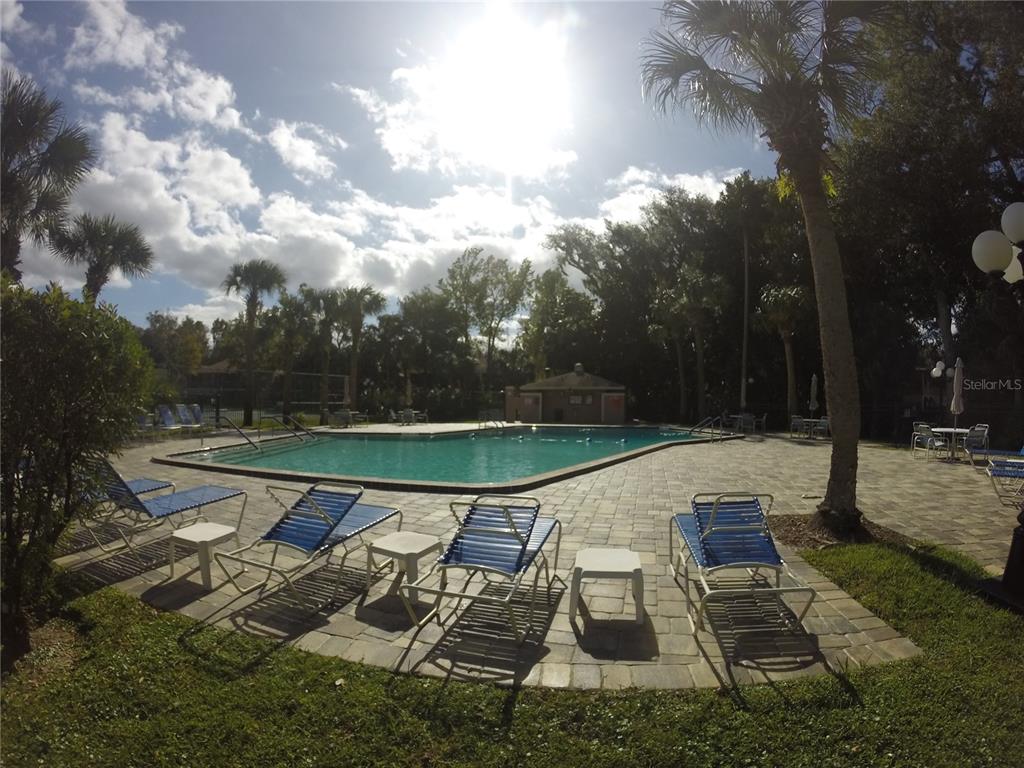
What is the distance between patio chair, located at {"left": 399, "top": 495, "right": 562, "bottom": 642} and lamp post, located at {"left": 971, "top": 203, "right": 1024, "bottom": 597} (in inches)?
138

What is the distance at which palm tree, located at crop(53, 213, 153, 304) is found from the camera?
56.3 ft

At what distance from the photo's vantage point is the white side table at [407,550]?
Result: 164 inches

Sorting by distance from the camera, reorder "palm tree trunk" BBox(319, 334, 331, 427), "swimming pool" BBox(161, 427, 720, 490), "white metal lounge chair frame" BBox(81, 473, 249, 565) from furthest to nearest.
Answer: "palm tree trunk" BBox(319, 334, 331, 427) < "swimming pool" BBox(161, 427, 720, 490) < "white metal lounge chair frame" BBox(81, 473, 249, 565)

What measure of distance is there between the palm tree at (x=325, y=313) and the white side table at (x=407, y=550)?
2364cm

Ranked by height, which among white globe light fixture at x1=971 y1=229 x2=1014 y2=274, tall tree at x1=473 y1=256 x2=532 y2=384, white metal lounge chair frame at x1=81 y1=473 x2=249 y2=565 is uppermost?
tall tree at x1=473 y1=256 x2=532 y2=384

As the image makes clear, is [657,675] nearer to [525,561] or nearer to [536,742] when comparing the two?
[536,742]

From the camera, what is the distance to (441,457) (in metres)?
16.3

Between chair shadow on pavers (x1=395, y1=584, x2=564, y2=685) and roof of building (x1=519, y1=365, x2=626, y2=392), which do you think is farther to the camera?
roof of building (x1=519, y1=365, x2=626, y2=392)

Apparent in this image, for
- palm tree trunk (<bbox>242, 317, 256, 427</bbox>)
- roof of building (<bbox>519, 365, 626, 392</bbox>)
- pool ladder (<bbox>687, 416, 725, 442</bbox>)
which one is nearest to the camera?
pool ladder (<bbox>687, 416, 725, 442</bbox>)

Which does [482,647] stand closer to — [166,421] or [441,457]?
[441,457]

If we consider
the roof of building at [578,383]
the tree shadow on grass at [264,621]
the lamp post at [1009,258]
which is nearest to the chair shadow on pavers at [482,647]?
the tree shadow on grass at [264,621]

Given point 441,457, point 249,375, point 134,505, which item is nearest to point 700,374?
point 441,457

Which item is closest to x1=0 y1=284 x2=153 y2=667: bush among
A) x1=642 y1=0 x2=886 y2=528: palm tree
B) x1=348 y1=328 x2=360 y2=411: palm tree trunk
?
x1=642 y1=0 x2=886 y2=528: palm tree

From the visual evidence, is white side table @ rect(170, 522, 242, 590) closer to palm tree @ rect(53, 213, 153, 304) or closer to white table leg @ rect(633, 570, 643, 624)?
white table leg @ rect(633, 570, 643, 624)
